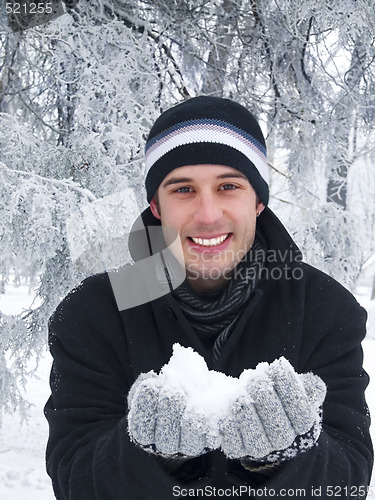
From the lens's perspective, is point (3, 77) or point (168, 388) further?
point (3, 77)

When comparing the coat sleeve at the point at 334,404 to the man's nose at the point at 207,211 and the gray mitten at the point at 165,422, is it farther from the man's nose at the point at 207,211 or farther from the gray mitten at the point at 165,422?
the man's nose at the point at 207,211

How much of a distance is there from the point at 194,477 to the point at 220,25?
366 cm

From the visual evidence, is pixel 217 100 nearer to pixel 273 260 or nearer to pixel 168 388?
pixel 273 260

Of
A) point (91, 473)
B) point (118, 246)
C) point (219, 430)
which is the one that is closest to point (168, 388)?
point (219, 430)

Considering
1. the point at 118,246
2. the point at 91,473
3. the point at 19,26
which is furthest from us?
the point at 19,26

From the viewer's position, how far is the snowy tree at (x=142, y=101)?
3145mm

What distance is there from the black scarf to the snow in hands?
46 cm

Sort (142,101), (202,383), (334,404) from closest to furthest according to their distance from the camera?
(202,383) → (334,404) → (142,101)

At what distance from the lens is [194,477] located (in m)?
1.34

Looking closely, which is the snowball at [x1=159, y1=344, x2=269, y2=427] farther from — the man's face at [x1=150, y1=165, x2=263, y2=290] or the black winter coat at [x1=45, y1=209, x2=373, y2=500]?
the man's face at [x1=150, y1=165, x2=263, y2=290]

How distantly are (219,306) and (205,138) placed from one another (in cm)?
60

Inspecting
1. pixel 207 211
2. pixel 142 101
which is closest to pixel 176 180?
pixel 207 211

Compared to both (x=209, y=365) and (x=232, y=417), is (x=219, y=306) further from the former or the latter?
(x=232, y=417)

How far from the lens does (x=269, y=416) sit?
1.16 metres
